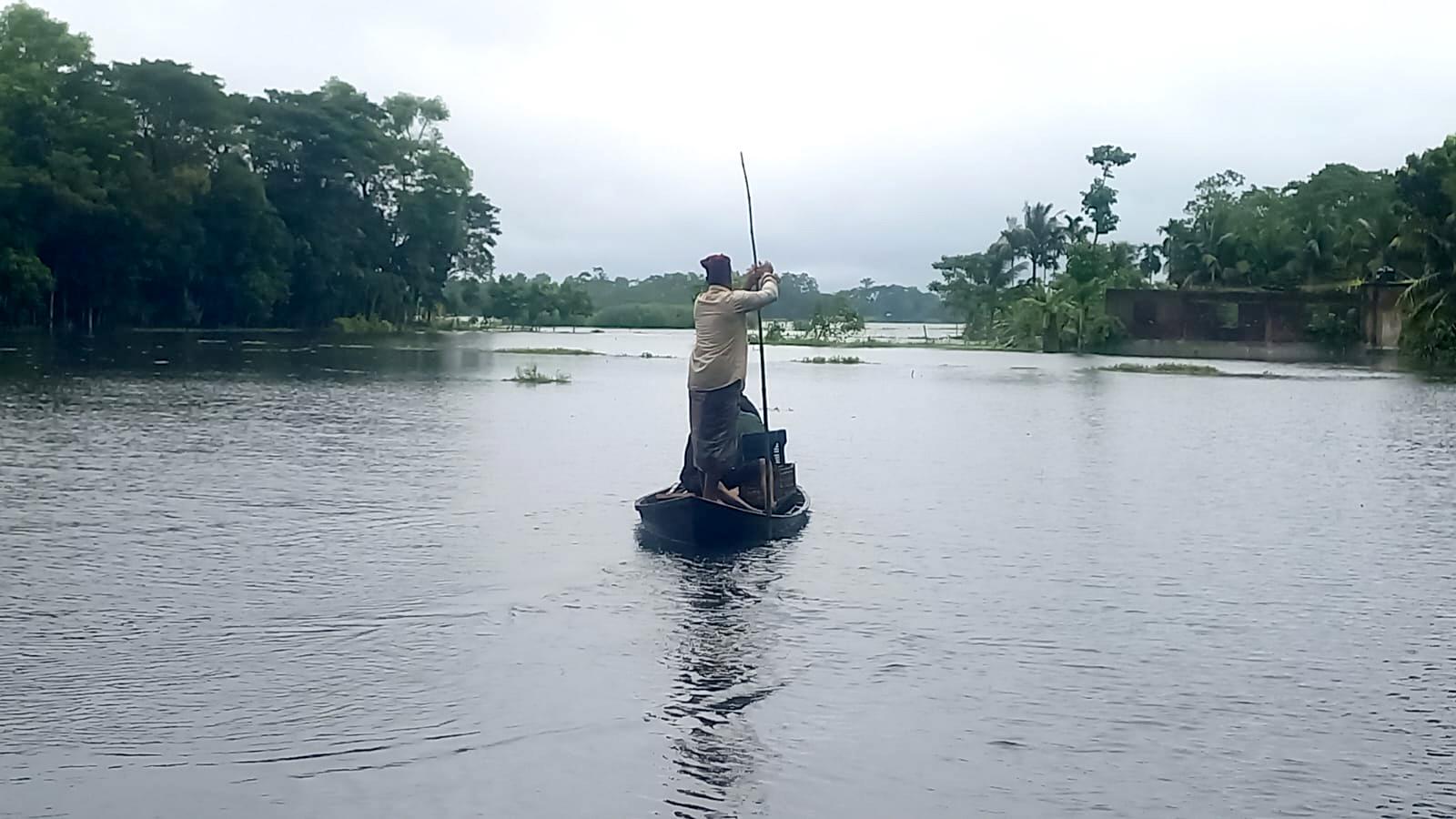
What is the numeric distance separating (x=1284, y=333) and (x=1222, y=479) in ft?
155

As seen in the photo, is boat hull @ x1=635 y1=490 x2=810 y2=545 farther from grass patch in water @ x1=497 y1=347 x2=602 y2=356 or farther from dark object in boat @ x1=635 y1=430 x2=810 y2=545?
grass patch in water @ x1=497 y1=347 x2=602 y2=356

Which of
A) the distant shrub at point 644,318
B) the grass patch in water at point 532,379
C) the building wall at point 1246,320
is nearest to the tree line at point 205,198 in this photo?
the grass patch in water at point 532,379

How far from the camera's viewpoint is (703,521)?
12.4m

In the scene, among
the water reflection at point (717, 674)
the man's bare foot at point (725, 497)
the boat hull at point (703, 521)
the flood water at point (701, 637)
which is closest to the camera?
the water reflection at point (717, 674)

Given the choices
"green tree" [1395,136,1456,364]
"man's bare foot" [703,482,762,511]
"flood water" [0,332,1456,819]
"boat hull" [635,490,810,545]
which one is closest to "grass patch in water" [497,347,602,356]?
"green tree" [1395,136,1456,364]

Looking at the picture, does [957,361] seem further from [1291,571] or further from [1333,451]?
[1291,571]

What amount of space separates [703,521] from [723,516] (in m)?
0.17

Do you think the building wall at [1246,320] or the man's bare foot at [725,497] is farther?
the building wall at [1246,320]

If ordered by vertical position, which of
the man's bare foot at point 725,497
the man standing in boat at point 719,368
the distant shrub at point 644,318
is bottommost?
the man's bare foot at point 725,497

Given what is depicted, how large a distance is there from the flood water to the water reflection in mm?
30

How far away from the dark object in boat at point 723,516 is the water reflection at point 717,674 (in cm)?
14

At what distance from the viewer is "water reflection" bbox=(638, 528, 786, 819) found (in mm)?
6676

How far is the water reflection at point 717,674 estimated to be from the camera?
21.9 feet

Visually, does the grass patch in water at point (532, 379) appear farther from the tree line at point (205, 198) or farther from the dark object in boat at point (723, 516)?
the tree line at point (205, 198)
